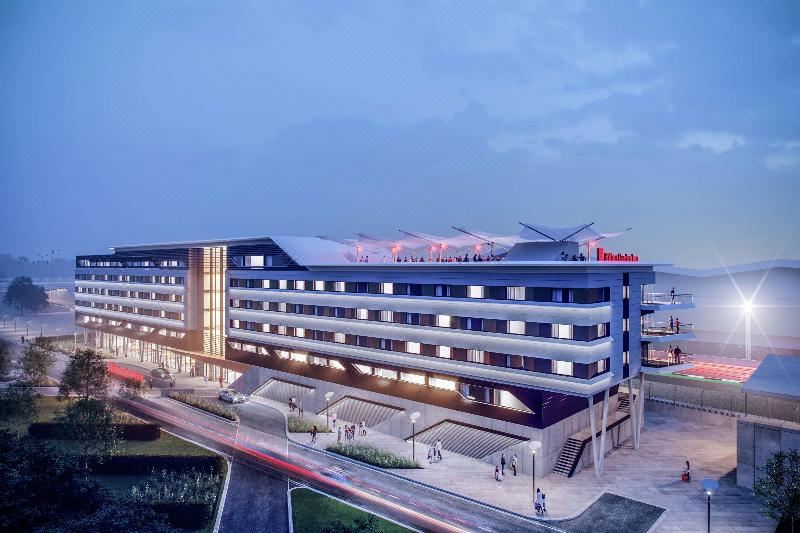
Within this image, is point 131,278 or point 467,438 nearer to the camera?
point 467,438

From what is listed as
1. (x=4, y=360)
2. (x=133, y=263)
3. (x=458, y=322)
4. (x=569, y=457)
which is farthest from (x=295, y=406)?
(x=133, y=263)

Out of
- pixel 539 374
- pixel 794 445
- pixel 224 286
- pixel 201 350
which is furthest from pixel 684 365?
pixel 201 350

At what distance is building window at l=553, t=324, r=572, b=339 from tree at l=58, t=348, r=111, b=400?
4851 cm

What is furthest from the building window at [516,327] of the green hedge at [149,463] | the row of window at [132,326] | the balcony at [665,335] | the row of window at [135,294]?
the row of window at [135,294]

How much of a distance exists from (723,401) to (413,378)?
37.6 meters

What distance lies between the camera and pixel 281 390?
233ft

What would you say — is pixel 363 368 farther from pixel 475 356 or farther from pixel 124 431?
pixel 124 431

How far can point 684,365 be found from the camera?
51875mm

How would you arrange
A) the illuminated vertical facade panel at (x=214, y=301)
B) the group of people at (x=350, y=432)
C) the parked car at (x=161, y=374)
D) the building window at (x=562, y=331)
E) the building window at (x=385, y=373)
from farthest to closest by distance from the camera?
the illuminated vertical facade panel at (x=214, y=301), the parked car at (x=161, y=374), the building window at (x=385, y=373), the group of people at (x=350, y=432), the building window at (x=562, y=331)

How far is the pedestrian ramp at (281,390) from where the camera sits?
2689 inches

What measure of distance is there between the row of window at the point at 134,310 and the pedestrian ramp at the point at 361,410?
130 feet

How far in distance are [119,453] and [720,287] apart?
14554 cm

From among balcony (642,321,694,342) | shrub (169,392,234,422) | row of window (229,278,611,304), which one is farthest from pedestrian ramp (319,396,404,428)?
balcony (642,321,694,342)

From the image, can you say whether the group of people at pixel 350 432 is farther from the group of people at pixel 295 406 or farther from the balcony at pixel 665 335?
the balcony at pixel 665 335
